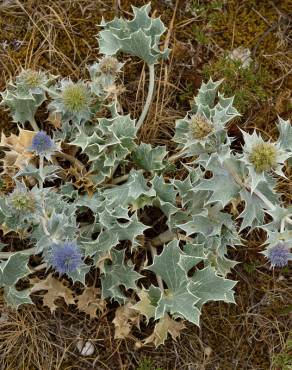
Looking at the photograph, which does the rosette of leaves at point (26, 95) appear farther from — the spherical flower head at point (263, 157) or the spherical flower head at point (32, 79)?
the spherical flower head at point (263, 157)

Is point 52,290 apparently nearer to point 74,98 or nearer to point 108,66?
point 74,98

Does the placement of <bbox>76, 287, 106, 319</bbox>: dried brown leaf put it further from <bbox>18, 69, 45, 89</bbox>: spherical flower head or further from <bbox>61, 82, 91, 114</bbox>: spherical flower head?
<bbox>18, 69, 45, 89</bbox>: spherical flower head

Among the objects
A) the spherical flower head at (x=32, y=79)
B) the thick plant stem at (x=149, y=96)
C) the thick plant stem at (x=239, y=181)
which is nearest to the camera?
the thick plant stem at (x=239, y=181)

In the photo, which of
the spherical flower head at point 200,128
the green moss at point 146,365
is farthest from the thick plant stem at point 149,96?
the green moss at point 146,365

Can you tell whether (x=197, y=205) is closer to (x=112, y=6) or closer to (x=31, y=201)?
(x=31, y=201)

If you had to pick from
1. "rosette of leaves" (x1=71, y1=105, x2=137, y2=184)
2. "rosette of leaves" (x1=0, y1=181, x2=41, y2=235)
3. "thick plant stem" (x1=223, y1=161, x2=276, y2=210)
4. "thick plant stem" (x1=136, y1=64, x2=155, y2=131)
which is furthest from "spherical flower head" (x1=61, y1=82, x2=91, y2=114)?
"thick plant stem" (x1=223, y1=161, x2=276, y2=210)

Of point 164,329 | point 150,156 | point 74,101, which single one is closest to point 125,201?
point 150,156
